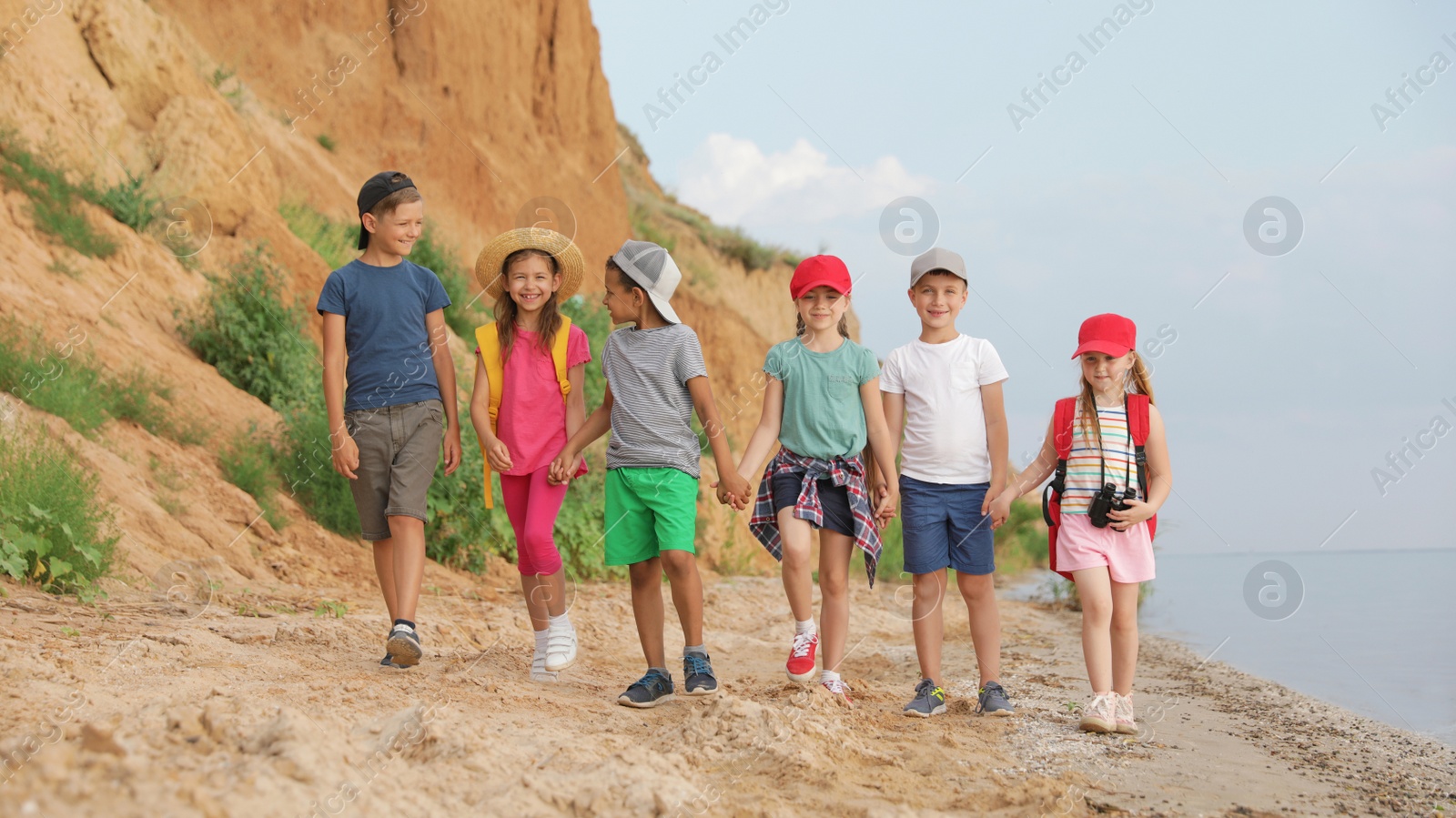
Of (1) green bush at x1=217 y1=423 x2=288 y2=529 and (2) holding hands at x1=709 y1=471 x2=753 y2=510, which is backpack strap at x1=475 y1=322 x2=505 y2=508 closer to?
(2) holding hands at x1=709 y1=471 x2=753 y2=510

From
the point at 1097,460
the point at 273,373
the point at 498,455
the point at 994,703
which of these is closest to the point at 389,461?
the point at 498,455

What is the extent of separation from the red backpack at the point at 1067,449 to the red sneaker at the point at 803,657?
3.42 feet

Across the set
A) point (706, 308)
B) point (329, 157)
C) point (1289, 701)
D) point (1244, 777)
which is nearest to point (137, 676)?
point (1244, 777)

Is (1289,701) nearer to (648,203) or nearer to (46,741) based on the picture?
(46,741)

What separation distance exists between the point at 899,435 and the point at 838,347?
1.69 ft

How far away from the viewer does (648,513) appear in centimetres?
423

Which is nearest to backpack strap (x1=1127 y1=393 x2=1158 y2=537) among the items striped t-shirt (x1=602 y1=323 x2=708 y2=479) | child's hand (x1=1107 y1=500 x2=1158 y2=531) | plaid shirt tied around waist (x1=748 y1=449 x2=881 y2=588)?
child's hand (x1=1107 y1=500 x2=1158 y2=531)

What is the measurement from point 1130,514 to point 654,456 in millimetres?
1895

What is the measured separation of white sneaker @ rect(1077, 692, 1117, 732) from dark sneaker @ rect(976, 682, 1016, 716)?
1.19ft

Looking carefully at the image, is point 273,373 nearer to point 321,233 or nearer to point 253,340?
point 253,340

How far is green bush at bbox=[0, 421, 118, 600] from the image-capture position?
197 inches

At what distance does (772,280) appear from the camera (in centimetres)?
2559

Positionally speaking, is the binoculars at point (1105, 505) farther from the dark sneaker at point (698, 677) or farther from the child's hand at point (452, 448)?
the child's hand at point (452, 448)

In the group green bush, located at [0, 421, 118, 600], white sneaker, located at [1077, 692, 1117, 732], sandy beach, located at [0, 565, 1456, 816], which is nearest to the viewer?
sandy beach, located at [0, 565, 1456, 816]
